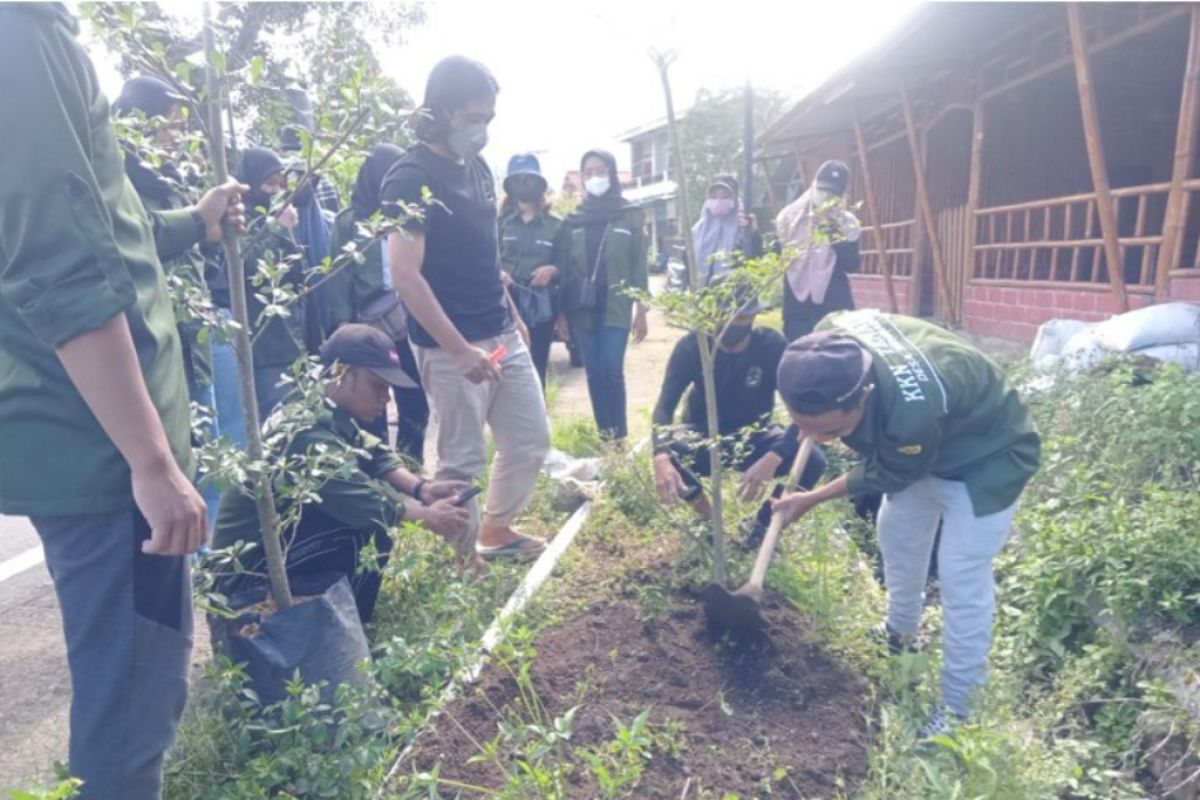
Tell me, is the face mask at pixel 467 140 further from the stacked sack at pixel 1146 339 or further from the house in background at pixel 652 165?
the house in background at pixel 652 165

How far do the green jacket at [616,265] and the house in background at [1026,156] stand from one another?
125 inches

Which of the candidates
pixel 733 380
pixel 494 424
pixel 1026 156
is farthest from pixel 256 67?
pixel 1026 156

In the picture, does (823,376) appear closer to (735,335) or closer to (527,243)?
(735,335)

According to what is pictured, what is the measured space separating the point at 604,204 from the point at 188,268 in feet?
11.5

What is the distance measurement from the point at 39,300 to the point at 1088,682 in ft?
10.2

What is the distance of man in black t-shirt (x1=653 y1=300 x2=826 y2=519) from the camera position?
3.79 m

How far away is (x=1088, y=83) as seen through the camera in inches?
240

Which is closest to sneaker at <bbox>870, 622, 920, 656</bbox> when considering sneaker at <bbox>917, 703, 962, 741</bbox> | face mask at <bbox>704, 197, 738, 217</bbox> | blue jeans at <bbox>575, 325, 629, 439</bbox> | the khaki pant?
sneaker at <bbox>917, 703, 962, 741</bbox>

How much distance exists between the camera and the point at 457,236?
3566mm

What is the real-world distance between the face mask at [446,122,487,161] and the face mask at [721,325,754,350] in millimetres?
1319

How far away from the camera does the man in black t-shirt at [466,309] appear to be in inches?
133

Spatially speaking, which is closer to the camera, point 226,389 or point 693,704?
point 693,704

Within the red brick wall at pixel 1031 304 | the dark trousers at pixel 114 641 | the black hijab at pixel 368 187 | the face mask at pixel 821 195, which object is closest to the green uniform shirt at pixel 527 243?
the black hijab at pixel 368 187

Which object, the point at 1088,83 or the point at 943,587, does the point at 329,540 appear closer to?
the point at 943,587
